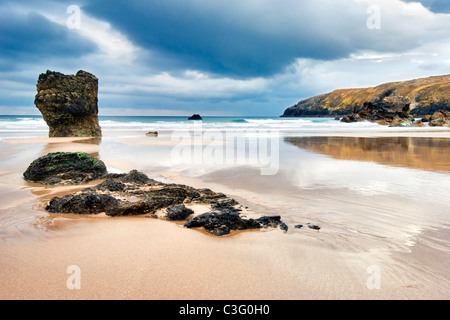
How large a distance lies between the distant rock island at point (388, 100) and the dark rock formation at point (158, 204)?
188 feet

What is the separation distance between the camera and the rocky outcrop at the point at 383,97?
265 feet

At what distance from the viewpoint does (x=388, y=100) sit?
52938mm

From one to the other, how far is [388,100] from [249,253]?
6169 cm

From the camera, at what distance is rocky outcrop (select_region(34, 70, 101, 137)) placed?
21391mm

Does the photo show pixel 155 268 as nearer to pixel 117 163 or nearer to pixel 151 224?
pixel 151 224

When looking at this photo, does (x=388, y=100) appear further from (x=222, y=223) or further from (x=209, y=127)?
(x=222, y=223)

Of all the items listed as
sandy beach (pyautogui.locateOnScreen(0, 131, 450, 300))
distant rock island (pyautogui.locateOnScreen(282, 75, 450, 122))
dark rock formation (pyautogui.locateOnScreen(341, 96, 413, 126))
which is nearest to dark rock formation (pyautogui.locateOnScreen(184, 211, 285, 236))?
sandy beach (pyautogui.locateOnScreen(0, 131, 450, 300))

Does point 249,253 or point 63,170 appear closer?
point 249,253

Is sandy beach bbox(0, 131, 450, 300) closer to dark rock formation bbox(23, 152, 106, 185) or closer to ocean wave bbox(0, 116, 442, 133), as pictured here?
dark rock formation bbox(23, 152, 106, 185)

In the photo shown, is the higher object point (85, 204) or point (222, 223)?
point (85, 204)

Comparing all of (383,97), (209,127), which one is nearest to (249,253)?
(209,127)

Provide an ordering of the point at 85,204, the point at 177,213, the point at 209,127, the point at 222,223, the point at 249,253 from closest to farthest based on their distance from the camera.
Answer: the point at 249,253
the point at 222,223
the point at 177,213
the point at 85,204
the point at 209,127

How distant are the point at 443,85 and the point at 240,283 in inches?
4429
